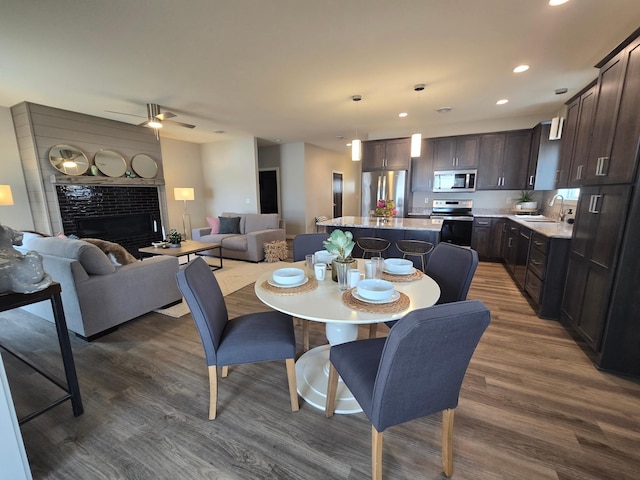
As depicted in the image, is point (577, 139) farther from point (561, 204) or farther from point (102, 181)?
point (102, 181)

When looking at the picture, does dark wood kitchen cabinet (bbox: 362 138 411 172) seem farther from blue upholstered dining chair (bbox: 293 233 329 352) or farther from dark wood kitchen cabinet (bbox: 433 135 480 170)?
blue upholstered dining chair (bbox: 293 233 329 352)

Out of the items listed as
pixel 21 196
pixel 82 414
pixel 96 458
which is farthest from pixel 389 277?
pixel 21 196

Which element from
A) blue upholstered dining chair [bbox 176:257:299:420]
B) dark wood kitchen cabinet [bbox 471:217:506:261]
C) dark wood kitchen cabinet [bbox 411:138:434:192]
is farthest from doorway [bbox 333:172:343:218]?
blue upholstered dining chair [bbox 176:257:299:420]

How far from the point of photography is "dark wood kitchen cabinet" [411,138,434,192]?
5.21 meters

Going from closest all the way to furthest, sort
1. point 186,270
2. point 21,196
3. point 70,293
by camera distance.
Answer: point 186,270, point 70,293, point 21,196

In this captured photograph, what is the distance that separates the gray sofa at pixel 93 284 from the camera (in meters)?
2.27

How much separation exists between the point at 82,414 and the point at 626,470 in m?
2.91

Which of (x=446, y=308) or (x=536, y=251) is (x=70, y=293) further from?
(x=536, y=251)

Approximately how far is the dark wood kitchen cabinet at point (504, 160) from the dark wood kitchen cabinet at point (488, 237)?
27.4 inches

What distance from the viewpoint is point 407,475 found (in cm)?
125

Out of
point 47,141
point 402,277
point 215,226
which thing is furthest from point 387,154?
point 47,141

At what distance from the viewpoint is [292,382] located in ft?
5.19

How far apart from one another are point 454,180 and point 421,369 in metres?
4.94

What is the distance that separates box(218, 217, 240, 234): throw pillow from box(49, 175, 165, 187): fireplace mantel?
1.57m
